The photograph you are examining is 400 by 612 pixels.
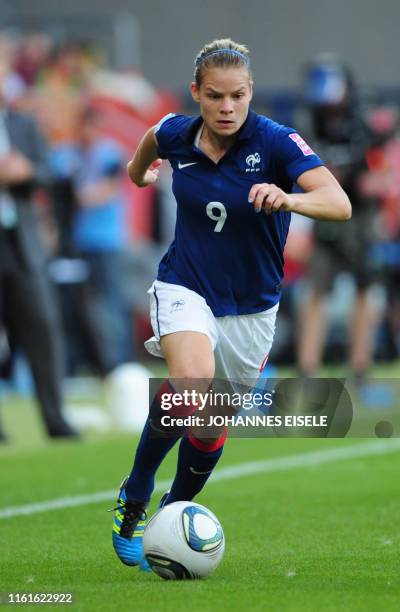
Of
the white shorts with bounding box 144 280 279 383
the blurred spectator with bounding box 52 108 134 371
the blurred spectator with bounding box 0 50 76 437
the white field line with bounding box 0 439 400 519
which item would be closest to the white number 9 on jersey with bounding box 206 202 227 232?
the white shorts with bounding box 144 280 279 383

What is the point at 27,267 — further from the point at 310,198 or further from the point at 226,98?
the point at 310,198

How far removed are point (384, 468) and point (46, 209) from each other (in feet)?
24.5

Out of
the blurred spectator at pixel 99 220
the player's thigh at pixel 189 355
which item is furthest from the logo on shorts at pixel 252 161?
the blurred spectator at pixel 99 220

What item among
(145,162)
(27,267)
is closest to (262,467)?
(27,267)

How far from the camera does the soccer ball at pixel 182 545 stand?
5.99 metres

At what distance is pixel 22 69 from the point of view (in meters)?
19.8

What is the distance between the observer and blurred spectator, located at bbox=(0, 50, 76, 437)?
11141mm

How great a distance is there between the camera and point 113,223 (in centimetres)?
1603

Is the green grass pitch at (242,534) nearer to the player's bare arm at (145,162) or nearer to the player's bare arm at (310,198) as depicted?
the player's bare arm at (310,198)

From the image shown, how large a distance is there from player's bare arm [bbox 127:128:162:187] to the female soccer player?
0.48 feet

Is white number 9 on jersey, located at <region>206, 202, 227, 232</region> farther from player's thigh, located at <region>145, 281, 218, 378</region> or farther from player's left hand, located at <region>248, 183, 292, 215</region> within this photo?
player's left hand, located at <region>248, 183, 292, 215</region>

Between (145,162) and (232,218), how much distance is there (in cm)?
71

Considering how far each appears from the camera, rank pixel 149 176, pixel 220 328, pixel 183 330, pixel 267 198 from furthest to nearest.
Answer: pixel 149 176 < pixel 220 328 < pixel 183 330 < pixel 267 198

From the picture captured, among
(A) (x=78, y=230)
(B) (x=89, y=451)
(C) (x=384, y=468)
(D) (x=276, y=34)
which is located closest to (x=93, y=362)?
(A) (x=78, y=230)
